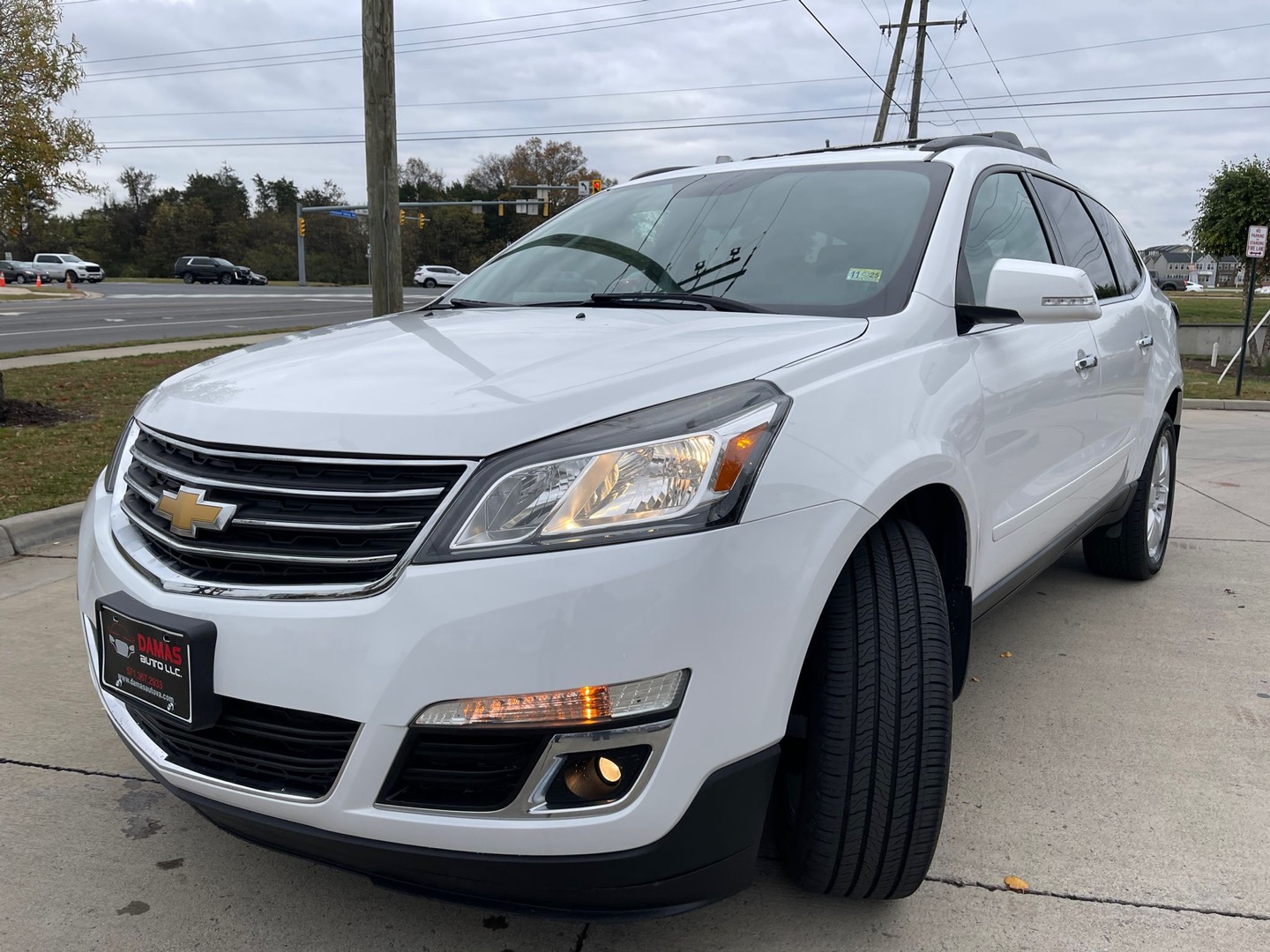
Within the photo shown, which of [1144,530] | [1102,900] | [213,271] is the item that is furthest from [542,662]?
[213,271]

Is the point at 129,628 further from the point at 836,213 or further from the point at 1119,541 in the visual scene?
the point at 1119,541

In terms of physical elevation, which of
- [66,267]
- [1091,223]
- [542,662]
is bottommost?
[542,662]

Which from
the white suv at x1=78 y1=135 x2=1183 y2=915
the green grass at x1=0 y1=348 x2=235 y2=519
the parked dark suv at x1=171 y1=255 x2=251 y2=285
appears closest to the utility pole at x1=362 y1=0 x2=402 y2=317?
the green grass at x1=0 y1=348 x2=235 y2=519

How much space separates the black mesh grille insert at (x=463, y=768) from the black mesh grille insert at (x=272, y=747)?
107 mm

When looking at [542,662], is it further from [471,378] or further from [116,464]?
[116,464]

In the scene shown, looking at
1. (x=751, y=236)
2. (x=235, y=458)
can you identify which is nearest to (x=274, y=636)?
(x=235, y=458)

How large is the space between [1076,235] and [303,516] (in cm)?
320

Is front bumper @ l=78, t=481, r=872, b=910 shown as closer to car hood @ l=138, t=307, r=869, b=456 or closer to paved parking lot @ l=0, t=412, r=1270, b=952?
car hood @ l=138, t=307, r=869, b=456

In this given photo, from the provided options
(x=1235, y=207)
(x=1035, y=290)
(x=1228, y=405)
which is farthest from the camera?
(x=1235, y=207)

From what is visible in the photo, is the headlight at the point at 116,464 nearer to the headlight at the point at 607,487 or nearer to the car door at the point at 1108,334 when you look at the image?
the headlight at the point at 607,487

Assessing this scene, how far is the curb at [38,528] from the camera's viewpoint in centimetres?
494

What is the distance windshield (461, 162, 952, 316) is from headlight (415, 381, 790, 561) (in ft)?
2.87

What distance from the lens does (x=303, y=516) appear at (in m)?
1.79

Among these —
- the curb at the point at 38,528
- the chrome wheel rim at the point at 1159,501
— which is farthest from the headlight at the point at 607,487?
the curb at the point at 38,528
